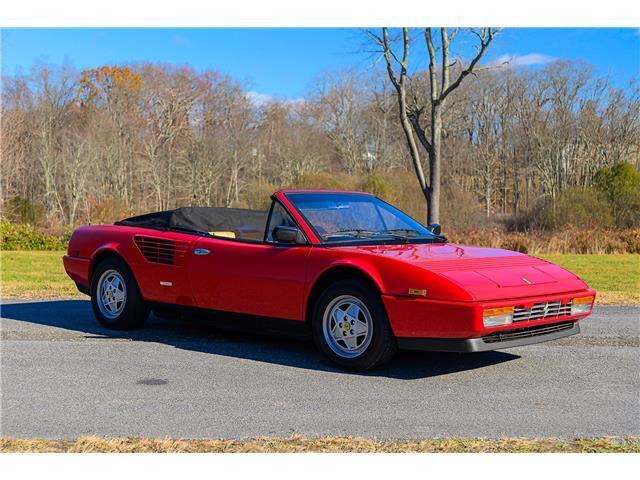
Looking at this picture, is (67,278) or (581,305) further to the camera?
(67,278)

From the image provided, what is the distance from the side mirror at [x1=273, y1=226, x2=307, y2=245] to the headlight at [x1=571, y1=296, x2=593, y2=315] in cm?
235

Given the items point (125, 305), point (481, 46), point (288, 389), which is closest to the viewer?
point (288, 389)

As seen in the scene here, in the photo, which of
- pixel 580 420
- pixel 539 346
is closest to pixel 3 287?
pixel 539 346

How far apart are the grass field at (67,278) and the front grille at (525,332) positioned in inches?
206

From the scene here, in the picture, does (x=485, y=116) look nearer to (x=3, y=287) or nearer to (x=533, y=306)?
(x=3, y=287)

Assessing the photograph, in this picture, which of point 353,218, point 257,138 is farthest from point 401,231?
point 257,138

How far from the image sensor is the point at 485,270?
6.05 meters

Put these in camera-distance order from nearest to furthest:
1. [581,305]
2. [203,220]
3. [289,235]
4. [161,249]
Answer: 1. [581,305]
2. [289,235]
3. [161,249]
4. [203,220]

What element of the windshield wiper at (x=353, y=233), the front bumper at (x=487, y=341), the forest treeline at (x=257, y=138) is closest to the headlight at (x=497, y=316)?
the front bumper at (x=487, y=341)

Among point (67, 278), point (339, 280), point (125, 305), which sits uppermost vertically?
point (339, 280)

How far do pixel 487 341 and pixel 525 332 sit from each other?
432 millimetres

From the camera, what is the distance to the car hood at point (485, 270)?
5.73 meters

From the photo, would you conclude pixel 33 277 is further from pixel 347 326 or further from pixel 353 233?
Result: pixel 347 326

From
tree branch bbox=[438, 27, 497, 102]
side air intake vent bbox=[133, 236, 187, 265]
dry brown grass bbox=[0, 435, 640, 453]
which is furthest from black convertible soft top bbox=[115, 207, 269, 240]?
tree branch bbox=[438, 27, 497, 102]
